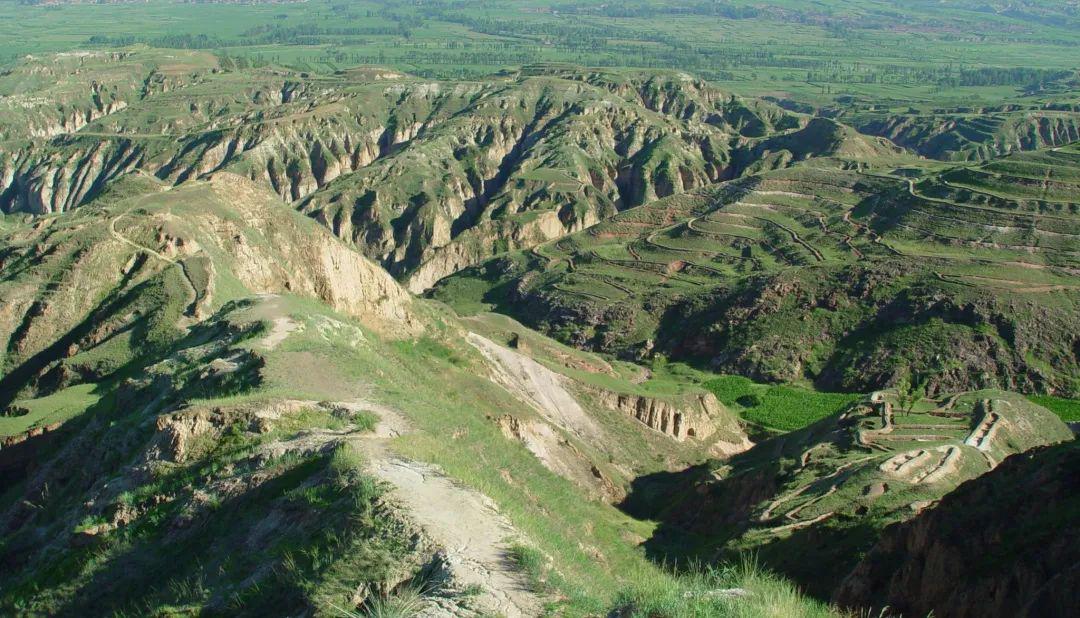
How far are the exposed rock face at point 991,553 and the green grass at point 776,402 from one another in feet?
120

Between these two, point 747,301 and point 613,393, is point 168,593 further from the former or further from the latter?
point 747,301

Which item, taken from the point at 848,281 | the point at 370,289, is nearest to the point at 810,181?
the point at 848,281

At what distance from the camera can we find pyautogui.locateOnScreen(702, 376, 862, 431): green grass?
59938 millimetres

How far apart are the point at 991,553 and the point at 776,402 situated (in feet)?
153

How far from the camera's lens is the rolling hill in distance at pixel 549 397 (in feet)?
49.1

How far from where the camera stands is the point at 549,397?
49.6m

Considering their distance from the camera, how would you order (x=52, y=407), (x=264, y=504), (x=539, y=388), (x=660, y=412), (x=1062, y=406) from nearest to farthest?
1. (x=264, y=504)
2. (x=52, y=407)
3. (x=539, y=388)
4. (x=660, y=412)
5. (x=1062, y=406)

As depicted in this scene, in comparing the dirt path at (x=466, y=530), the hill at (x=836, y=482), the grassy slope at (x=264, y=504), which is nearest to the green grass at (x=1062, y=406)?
the hill at (x=836, y=482)

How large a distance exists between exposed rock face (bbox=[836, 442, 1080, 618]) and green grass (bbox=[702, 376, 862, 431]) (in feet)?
120

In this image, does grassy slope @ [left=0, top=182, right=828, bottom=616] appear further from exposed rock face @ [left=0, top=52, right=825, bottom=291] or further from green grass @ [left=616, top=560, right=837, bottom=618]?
exposed rock face @ [left=0, top=52, right=825, bottom=291]

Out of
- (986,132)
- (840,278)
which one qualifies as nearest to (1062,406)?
(840,278)

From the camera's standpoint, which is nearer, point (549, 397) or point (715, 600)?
point (715, 600)

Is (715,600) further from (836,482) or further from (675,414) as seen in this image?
(675,414)


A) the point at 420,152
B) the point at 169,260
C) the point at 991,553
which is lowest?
the point at 420,152
